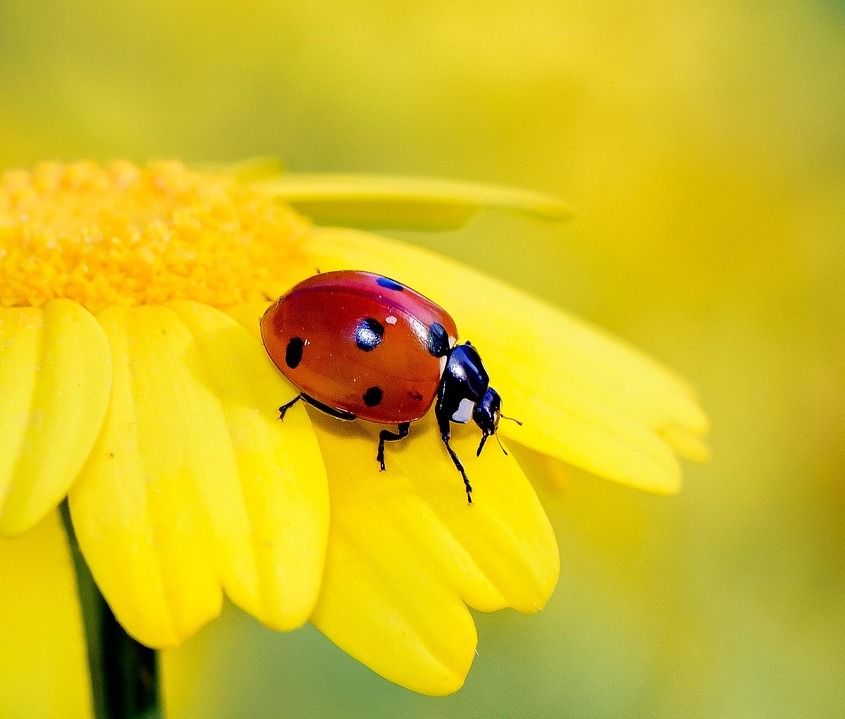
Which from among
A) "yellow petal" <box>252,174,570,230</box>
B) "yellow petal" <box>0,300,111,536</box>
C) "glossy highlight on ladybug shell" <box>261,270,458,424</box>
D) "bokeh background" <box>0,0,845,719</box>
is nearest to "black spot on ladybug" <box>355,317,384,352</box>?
"glossy highlight on ladybug shell" <box>261,270,458,424</box>

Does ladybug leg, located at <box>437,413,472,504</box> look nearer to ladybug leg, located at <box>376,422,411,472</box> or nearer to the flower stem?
ladybug leg, located at <box>376,422,411,472</box>

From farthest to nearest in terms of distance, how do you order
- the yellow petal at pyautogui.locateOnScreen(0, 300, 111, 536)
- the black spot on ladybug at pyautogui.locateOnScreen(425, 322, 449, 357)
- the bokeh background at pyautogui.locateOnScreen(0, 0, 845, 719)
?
the bokeh background at pyautogui.locateOnScreen(0, 0, 845, 719) → the black spot on ladybug at pyautogui.locateOnScreen(425, 322, 449, 357) → the yellow petal at pyautogui.locateOnScreen(0, 300, 111, 536)

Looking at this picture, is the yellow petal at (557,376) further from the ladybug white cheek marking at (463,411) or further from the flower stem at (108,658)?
the flower stem at (108,658)

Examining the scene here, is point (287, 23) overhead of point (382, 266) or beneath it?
beneath

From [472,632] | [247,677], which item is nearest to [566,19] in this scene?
[247,677]

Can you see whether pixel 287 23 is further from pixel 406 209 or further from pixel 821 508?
pixel 821 508

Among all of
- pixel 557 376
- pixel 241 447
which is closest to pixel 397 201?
pixel 557 376

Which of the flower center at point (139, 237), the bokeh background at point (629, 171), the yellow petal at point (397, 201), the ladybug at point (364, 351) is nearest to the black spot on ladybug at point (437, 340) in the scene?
the ladybug at point (364, 351)

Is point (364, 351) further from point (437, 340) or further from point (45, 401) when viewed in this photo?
point (45, 401)
